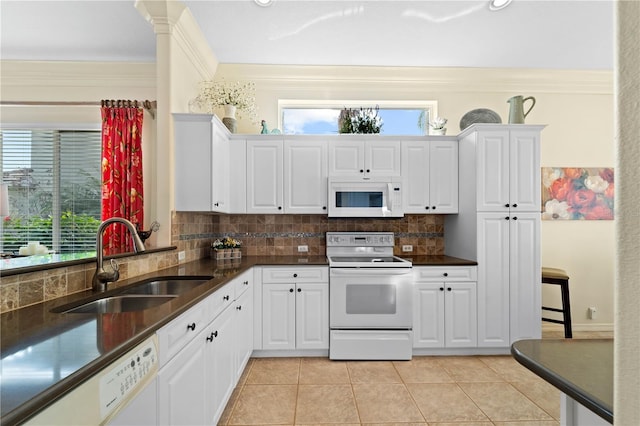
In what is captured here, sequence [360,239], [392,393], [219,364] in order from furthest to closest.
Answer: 1. [360,239]
2. [392,393]
3. [219,364]

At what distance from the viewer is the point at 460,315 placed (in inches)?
120

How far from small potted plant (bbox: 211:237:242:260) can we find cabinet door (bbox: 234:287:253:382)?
512 mm

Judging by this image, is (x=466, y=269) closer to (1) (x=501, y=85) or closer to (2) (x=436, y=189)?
(2) (x=436, y=189)

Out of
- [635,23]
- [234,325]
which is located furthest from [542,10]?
[234,325]

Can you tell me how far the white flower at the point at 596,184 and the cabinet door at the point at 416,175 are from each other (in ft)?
6.59

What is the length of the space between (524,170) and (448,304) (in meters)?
1.47

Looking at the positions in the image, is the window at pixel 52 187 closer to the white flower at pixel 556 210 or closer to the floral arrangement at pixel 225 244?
the floral arrangement at pixel 225 244

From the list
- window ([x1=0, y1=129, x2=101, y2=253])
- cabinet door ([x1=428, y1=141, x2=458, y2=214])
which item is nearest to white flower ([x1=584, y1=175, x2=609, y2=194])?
cabinet door ([x1=428, y1=141, x2=458, y2=214])

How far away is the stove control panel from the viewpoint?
3.60m

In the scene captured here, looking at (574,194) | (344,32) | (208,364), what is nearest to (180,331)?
(208,364)

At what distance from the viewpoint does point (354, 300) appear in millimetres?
2986

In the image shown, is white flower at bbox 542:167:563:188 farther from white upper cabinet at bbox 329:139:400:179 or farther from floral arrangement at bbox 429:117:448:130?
white upper cabinet at bbox 329:139:400:179

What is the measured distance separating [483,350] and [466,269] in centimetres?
79

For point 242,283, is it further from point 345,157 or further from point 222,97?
point 222,97
